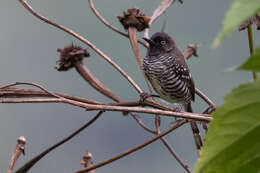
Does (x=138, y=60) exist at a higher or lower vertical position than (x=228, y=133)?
higher

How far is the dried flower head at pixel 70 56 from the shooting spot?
126cm

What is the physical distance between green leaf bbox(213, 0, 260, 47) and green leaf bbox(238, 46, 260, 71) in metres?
0.04

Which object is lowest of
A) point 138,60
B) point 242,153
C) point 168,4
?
point 242,153

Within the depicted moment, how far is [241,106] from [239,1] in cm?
9

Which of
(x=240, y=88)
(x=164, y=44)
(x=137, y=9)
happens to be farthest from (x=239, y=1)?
(x=164, y=44)

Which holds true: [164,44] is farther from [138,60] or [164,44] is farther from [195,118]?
[195,118]

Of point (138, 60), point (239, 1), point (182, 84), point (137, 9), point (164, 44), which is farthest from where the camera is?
point (164, 44)

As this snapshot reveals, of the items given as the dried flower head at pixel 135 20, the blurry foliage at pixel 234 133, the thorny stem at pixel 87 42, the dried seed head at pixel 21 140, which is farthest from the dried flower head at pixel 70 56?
the blurry foliage at pixel 234 133

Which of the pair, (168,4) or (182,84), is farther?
(182,84)

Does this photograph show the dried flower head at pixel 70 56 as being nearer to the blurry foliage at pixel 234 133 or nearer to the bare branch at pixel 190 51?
the bare branch at pixel 190 51

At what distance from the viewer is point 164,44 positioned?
11.1 feet

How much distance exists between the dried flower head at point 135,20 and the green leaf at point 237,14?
1.20 metres

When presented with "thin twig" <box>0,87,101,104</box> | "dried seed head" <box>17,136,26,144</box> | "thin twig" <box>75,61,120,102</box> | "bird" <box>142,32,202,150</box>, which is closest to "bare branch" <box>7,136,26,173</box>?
"dried seed head" <box>17,136,26,144</box>

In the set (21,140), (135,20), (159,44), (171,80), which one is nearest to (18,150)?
(21,140)
